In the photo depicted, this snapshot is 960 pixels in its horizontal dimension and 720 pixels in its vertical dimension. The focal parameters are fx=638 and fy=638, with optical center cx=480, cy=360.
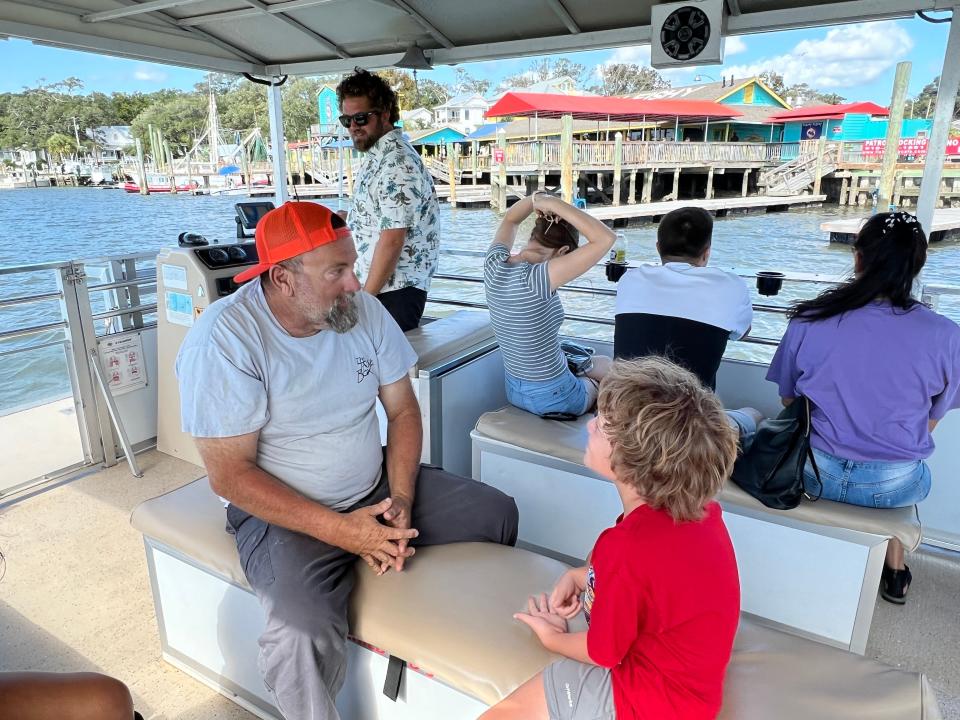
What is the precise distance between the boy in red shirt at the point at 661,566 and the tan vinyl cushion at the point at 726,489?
91cm

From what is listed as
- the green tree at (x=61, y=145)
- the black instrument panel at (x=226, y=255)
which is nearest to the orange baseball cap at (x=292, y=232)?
the black instrument panel at (x=226, y=255)

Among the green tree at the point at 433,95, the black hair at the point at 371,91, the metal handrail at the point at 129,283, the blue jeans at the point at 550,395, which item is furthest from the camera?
the green tree at the point at 433,95

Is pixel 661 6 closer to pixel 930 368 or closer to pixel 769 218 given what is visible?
pixel 930 368

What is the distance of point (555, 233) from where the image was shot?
2234mm

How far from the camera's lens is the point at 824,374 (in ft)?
6.01

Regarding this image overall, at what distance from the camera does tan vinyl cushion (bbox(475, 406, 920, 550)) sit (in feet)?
5.71

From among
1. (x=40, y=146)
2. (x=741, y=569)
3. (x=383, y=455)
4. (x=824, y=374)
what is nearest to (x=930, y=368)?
(x=824, y=374)

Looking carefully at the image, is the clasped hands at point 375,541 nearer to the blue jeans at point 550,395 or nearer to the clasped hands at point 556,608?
the clasped hands at point 556,608

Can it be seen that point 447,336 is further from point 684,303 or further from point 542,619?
point 542,619

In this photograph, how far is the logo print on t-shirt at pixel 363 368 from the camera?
5.50 feet

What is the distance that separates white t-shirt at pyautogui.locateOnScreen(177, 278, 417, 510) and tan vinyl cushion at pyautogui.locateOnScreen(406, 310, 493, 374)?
750 mm

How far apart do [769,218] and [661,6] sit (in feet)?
60.8

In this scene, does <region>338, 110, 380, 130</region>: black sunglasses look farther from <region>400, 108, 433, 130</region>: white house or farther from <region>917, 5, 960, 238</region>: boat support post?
<region>400, 108, 433, 130</region>: white house

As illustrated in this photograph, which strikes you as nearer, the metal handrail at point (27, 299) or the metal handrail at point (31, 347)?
the metal handrail at point (27, 299)
